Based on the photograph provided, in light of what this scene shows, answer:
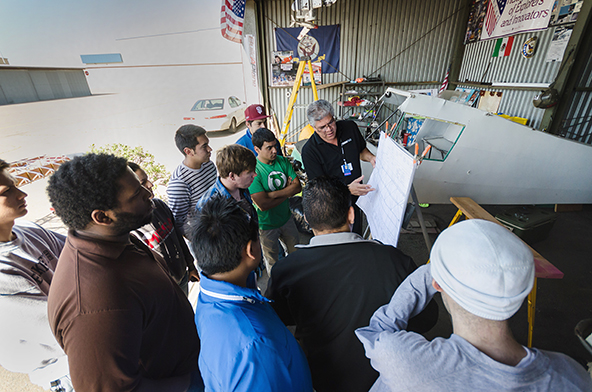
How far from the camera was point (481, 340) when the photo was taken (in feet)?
2.12

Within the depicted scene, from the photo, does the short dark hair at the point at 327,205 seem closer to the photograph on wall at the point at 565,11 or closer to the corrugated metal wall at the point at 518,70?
the photograph on wall at the point at 565,11

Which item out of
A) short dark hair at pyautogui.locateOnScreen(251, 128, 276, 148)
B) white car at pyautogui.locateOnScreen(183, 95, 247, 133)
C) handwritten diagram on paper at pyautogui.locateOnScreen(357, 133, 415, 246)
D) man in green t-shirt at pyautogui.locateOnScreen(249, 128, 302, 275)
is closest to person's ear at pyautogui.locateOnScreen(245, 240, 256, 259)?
handwritten diagram on paper at pyautogui.locateOnScreen(357, 133, 415, 246)

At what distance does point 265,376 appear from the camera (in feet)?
2.44

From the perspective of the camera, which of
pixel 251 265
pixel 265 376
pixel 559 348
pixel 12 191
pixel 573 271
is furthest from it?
pixel 573 271

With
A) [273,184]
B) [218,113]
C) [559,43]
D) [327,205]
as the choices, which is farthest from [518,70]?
[218,113]

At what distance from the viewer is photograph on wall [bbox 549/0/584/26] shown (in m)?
3.61

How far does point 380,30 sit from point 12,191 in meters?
8.51

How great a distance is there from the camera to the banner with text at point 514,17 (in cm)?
413

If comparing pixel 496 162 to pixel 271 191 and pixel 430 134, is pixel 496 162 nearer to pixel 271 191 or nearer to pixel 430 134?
pixel 430 134

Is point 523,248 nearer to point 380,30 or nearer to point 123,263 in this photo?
point 123,263

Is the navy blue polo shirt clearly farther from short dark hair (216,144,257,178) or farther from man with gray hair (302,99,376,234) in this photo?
short dark hair (216,144,257,178)

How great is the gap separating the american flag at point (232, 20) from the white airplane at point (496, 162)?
11.2 ft

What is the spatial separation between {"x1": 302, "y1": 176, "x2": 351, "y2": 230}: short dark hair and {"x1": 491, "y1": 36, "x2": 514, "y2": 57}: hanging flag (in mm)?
6475

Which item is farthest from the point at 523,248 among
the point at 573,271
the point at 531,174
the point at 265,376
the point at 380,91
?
the point at 380,91
